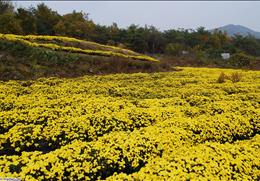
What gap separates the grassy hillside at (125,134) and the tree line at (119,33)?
22109 mm

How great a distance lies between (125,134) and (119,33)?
48.8 metres

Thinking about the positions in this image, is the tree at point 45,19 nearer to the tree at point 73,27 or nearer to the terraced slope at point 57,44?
the tree at point 73,27

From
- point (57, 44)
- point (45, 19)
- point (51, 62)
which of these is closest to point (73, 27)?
point (45, 19)

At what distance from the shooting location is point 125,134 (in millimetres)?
8977

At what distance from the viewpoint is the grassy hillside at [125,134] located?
286 inches

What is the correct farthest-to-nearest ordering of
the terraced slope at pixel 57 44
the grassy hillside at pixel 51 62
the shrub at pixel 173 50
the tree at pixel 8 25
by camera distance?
the shrub at pixel 173 50 < the tree at pixel 8 25 < the terraced slope at pixel 57 44 < the grassy hillside at pixel 51 62

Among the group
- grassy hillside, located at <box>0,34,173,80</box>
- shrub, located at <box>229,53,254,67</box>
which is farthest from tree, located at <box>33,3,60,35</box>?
shrub, located at <box>229,53,254,67</box>

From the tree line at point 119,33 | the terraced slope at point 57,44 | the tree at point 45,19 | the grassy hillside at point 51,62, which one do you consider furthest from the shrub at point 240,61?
the tree at point 45,19

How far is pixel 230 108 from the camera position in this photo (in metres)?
12.4

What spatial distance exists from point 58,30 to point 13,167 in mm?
38137

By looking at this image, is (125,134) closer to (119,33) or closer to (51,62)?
(51,62)

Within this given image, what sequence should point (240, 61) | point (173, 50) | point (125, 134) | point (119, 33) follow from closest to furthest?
point (125, 134), point (240, 61), point (173, 50), point (119, 33)

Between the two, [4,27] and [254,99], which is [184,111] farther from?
[4,27]

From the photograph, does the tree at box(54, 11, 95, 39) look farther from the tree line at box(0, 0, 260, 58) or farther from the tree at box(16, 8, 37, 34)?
the tree at box(16, 8, 37, 34)
